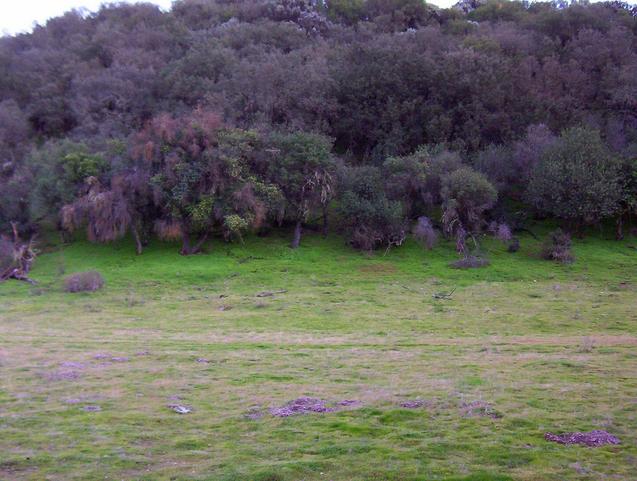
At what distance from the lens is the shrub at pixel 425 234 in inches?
1865

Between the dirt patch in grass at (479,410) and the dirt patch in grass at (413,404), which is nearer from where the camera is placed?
the dirt patch in grass at (479,410)

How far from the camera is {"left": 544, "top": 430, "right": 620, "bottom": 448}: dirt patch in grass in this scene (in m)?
11.3

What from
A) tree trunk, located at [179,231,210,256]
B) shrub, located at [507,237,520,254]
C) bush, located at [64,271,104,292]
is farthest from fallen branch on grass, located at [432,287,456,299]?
bush, located at [64,271,104,292]

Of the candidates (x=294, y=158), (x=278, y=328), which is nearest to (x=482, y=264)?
(x=294, y=158)

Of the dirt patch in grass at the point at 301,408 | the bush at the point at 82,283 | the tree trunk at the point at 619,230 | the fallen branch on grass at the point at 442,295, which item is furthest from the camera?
the tree trunk at the point at 619,230

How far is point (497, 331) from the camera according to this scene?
2705 cm

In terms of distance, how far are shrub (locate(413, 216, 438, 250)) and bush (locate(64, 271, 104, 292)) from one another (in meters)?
22.5

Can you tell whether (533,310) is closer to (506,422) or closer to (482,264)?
(482,264)

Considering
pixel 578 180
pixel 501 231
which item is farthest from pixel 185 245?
pixel 578 180

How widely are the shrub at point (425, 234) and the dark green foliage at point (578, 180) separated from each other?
8.80 metres

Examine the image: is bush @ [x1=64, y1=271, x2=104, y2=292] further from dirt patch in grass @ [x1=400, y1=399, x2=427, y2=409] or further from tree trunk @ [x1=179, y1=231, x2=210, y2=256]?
dirt patch in grass @ [x1=400, y1=399, x2=427, y2=409]

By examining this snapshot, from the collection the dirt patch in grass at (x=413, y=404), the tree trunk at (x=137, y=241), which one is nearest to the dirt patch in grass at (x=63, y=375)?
the dirt patch in grass at (x=413, y=404)

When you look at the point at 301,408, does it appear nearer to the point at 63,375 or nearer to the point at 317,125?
the point at 63,375

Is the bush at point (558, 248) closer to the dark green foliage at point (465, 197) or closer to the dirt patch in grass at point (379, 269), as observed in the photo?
the dark green foliage at point (465, 197)
